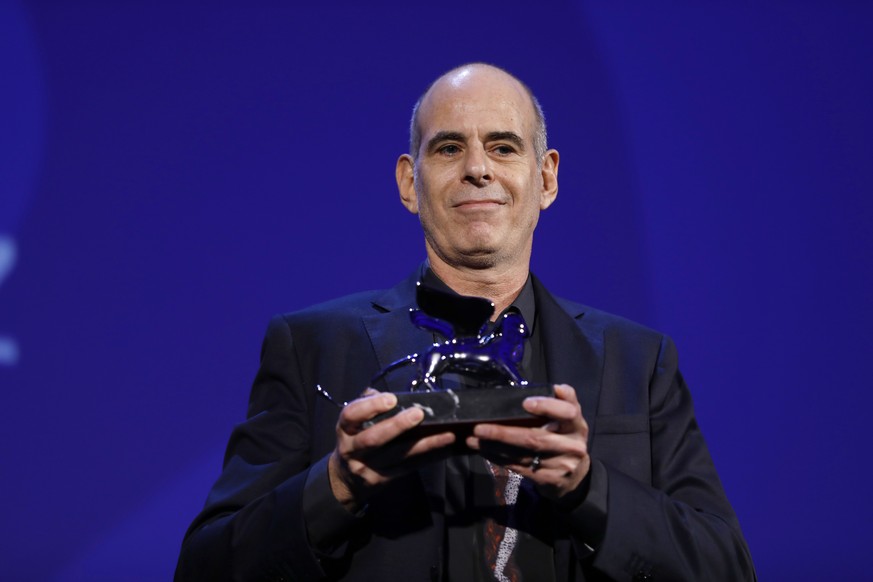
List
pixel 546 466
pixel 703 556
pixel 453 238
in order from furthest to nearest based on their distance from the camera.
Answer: pixel 453 238 → pixel 703 556 → pixel 546 466

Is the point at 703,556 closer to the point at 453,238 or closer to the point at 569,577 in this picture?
the point at 569,577

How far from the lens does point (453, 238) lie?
1832mm

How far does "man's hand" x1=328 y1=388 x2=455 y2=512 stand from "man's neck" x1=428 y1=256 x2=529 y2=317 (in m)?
0.57

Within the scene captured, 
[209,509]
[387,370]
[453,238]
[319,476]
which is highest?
[453,238]

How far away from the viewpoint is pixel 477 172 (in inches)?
70.2

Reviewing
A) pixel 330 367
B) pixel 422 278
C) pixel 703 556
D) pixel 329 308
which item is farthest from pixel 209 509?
pixel 703 556

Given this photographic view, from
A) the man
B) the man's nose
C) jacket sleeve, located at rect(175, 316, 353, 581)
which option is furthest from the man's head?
jacket sleeve, located at rect(175, 316, 353, 581)

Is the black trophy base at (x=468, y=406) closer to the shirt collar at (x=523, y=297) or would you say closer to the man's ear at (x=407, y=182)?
the shirt collar at (x=523, y=297)

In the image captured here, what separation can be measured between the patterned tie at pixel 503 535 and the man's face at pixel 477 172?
44cm

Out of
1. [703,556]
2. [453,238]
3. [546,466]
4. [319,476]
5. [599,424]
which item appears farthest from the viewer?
[453,238]

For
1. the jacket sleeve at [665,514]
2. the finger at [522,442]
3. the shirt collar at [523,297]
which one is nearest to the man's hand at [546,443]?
the finger at [522,442]

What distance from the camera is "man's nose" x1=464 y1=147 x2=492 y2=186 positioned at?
1786mm

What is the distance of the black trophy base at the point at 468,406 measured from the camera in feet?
4.07

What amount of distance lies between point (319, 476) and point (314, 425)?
0.81 feet
